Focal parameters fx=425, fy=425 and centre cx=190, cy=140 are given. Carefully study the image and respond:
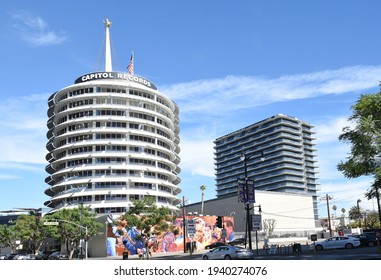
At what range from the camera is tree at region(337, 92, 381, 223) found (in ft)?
73.5

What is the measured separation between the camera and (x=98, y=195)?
302 ft

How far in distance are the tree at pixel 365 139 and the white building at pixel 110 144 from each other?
7130 centimetres

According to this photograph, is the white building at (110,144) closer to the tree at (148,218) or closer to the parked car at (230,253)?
the tree at (148,218)

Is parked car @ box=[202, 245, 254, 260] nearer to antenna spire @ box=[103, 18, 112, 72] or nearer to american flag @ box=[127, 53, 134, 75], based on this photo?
american flag @ box=[127, 53, 134, 75]

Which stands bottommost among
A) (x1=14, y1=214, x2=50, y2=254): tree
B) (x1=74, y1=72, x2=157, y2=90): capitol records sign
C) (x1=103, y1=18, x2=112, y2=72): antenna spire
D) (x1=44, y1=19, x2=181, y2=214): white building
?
(x1=14, y1=214, x2=50, y2=254): tree

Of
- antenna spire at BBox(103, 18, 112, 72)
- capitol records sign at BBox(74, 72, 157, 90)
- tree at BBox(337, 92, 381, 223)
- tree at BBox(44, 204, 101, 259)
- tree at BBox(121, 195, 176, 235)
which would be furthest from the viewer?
antenna spire at BBox(103, 18, 112, 72)

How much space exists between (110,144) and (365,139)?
76.3 metres

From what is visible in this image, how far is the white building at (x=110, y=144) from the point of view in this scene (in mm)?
91875

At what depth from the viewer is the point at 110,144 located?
94125 mm

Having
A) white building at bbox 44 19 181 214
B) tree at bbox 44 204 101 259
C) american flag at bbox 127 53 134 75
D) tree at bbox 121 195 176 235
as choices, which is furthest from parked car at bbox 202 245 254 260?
american flag at bbox 127 53 134 75

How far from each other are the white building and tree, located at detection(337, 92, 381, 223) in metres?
71.3
